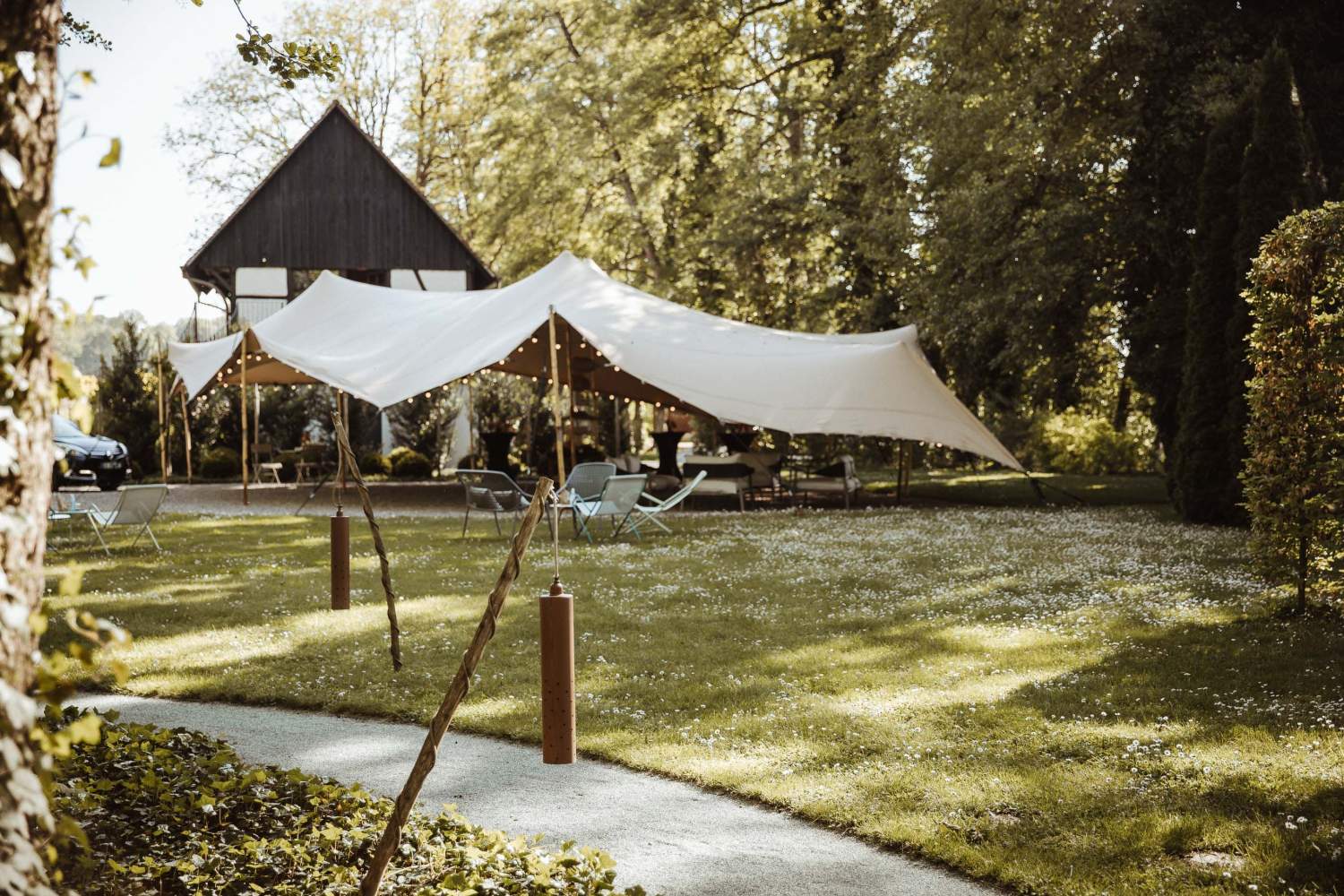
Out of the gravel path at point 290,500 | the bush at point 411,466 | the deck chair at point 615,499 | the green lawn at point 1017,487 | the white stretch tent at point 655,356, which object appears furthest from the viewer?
the bush at point 411,466

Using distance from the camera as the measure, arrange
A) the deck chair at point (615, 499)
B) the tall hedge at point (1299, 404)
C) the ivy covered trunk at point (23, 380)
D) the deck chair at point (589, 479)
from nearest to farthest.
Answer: the ivy covered trunk at point (23, 380), the tall hedge at point (1299, 404), the deck chair at point (615, 499), the deck chair at point (589, 479)

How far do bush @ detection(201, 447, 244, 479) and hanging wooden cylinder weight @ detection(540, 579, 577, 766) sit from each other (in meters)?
22.6

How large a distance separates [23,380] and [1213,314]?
1308 centimetres

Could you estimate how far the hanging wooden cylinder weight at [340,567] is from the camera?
524cm

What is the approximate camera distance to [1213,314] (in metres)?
13.0

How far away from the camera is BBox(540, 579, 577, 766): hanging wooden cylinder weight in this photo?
3102mm

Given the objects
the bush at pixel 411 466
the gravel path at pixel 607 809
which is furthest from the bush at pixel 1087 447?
the gravel path at pixel 607 809

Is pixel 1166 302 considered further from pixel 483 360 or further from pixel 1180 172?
pixel 483 360

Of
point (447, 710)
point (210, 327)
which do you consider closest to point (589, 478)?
point (447, 710)

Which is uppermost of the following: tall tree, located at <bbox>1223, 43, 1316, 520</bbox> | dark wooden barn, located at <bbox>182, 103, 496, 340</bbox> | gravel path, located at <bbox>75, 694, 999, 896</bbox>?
dark wooden barn, located at <bbox>182, 103, 496, 340</bbox>

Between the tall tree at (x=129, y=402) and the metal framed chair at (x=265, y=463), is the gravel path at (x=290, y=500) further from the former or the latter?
the tall tree at (x=129, y=402)

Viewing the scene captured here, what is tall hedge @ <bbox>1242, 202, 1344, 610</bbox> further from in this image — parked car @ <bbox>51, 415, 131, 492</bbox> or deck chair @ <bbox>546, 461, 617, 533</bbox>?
parked car @ <bbox>51, 415, 131, 492</bbox>

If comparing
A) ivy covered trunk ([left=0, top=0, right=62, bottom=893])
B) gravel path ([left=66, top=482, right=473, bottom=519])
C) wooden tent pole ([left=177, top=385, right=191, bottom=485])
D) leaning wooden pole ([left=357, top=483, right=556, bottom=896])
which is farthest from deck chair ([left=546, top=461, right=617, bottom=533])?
ivy covered trunk ([left=0, top=0, right=62, bottom=893])

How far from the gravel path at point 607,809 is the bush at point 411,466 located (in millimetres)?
19719
